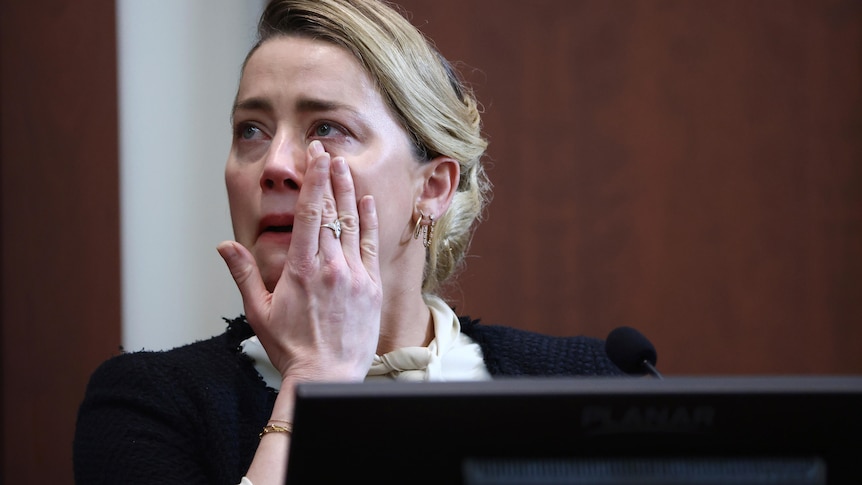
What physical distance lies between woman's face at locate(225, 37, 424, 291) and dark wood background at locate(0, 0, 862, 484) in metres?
0.89

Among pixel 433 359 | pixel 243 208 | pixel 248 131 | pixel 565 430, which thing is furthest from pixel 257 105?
pixel 565 430

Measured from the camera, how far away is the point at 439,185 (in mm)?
1561

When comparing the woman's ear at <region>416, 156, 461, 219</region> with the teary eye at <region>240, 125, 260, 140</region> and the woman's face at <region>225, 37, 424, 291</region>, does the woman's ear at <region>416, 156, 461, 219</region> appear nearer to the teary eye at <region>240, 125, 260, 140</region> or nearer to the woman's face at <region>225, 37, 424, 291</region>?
the woman's face at <region>225, 37, 424, 291</region>

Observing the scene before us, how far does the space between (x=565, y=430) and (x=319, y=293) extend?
0.70 m

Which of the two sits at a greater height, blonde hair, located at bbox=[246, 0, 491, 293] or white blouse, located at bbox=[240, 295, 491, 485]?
blonde hair, located at bbox=[246, 0, 491, 293]

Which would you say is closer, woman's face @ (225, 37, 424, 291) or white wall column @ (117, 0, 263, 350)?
woman's face @ (225, 37, 424, 291)

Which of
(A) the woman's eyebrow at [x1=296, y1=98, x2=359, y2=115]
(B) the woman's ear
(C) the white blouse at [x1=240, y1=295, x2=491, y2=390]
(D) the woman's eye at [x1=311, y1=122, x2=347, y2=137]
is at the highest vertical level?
(A) the woman's eyebrow at [x1=296, y1=98, x2=359, y2=115]

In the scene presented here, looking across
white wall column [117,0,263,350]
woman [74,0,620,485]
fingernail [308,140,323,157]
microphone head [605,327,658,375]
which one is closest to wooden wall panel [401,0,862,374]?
white wall column [117,0,263,350]

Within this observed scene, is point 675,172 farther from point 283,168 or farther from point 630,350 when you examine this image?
point 630,350

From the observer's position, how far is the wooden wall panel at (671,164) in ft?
7.64

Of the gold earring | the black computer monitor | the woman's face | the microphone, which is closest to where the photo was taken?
the black computer monitor

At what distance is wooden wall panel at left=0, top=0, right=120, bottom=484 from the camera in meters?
2.16

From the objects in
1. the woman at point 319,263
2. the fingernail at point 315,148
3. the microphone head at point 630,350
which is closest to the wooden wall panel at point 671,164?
the woman at point 319,263

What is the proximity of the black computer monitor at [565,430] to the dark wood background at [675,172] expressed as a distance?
168cm
